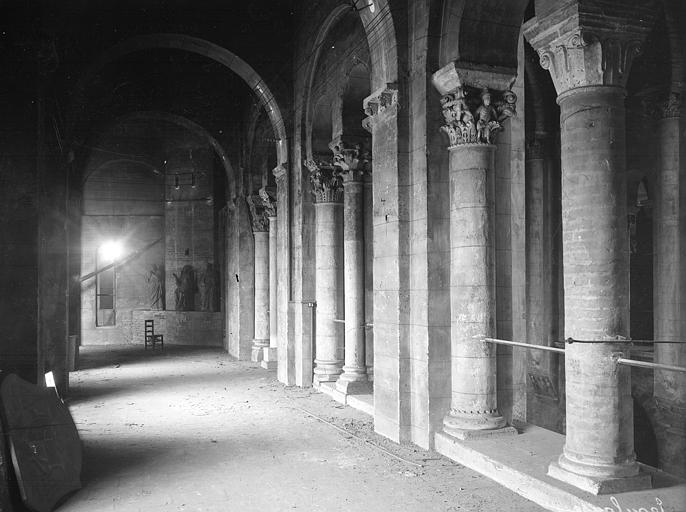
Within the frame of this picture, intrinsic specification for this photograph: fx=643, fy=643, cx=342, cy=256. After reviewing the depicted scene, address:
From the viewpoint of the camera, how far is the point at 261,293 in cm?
1614

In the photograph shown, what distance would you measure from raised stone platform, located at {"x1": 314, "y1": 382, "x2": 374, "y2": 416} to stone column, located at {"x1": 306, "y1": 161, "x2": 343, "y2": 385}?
0.22 meters

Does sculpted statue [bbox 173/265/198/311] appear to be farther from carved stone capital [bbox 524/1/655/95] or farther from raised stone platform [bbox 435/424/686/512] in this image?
carved stone capital [bbox 524/1/655/95]

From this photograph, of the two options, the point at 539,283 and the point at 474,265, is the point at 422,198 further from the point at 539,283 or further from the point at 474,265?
the point at 539,283

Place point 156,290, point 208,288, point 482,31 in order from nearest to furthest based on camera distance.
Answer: point 482,31 < point 208,288 < point 156,290

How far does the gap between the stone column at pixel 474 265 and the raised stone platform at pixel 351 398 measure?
264 cm

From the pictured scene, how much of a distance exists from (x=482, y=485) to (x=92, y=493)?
329cm

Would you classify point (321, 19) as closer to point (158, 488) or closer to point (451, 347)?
point (451, 347)

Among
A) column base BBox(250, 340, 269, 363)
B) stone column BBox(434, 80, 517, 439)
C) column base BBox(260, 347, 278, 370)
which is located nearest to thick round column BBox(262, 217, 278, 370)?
column base BBox(260, 347, 278, 370)

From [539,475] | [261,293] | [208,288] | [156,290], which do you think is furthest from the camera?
[156,290]

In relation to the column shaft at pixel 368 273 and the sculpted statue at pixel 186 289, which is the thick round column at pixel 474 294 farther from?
the sculpted statue at pixel 186 289

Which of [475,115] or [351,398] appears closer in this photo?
[475,115]

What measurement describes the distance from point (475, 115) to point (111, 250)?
21071 mm

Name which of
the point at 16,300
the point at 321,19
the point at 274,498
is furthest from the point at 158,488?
the point at 321,19

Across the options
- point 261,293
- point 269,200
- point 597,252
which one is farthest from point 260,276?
point 597,252
